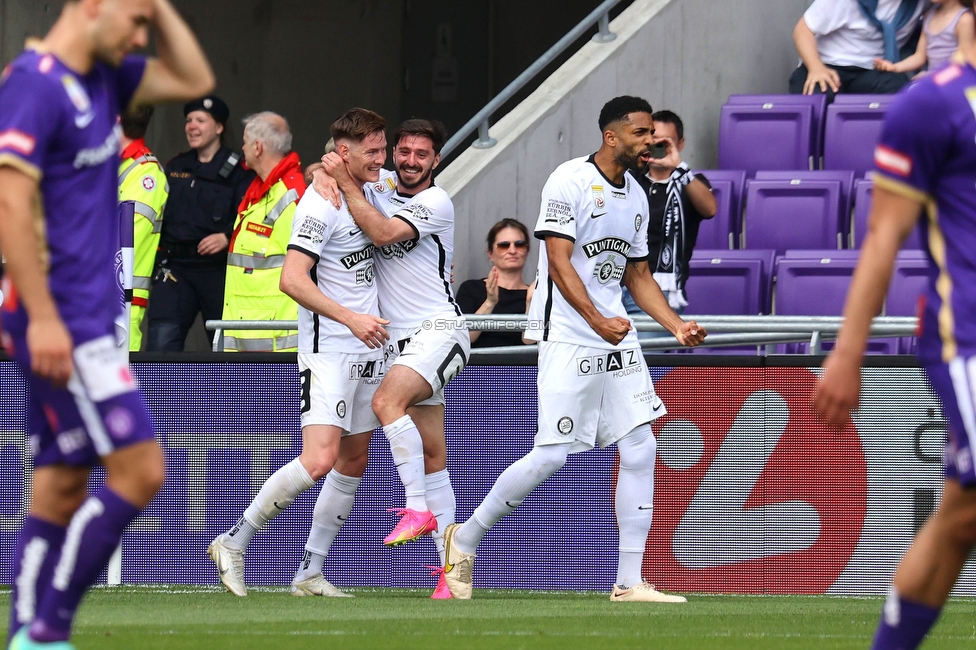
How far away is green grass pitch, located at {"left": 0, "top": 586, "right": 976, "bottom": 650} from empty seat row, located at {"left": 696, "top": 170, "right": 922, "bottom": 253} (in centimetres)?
361

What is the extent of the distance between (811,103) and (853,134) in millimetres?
395

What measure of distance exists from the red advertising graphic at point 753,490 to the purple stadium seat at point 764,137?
361 cm

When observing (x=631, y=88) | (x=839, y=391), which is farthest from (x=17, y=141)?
(x=631, y=88)

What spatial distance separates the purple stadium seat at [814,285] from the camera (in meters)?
10.3

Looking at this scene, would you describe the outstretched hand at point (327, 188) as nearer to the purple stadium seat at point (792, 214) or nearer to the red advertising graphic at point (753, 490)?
the red advertising graphic at point (753, 490)

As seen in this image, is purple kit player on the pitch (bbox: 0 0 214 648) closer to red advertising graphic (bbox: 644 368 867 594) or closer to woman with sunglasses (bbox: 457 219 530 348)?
red advertising graphic (bbox: 644 368 867 594)

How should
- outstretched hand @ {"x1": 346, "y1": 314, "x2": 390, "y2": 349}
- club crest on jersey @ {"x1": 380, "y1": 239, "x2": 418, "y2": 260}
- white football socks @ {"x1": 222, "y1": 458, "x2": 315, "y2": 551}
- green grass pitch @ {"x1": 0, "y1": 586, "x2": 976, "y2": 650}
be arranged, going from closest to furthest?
green grass pitch @ {"x1": 0, "y1": 586, "x2": 976, "y2": 650}
outstretched hand @ {"x1": 346, "y1": 314, "x2": 390, "y2": 349}
white football socks @ {"x1": 222, "y1": 458, "x2": 315, "y2": 551}
club crest on jersey @ {"x1": 380, "y1": 239, "x2": 418, "y2": 260}

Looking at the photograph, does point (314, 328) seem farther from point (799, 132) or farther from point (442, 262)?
point (799, 132)

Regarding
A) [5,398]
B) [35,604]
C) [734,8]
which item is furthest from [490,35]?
[35,604]

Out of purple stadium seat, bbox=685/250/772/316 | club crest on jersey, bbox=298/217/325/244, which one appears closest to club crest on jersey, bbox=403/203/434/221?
club crest on jersey, bbox=298/217/325/244

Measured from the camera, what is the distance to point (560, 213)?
25.1ft

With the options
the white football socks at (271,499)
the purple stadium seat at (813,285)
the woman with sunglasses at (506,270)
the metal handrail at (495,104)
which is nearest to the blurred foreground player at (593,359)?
the white football socks at (271,499)

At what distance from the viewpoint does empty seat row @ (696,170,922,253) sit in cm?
1102

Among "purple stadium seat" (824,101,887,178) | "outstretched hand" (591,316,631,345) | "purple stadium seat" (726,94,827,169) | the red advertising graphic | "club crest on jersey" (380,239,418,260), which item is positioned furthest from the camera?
"purple stadium seat" (726,94,827,169)
